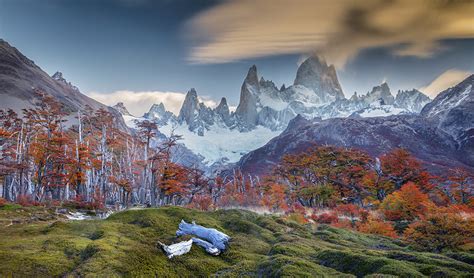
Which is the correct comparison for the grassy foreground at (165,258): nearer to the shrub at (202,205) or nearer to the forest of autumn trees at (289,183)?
the forest of autumn trees at (289,183)

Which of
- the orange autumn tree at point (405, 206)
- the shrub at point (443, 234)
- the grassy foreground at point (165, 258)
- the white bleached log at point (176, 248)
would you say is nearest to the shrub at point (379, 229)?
the shrub at point (443, 234)

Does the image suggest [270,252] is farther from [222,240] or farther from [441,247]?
[441,247]

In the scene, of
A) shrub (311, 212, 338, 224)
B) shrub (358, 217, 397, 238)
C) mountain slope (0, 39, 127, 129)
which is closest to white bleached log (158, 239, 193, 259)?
shrub (358, 217, 397, 238)

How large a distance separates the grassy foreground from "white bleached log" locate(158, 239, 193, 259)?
6.0 inches

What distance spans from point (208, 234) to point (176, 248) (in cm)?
158

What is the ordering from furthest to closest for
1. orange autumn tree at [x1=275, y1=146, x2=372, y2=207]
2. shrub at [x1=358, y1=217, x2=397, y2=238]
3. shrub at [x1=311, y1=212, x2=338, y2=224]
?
orange autumn tree at [x1=275, y1=146, x2=372, y2=207] < shrub at [x1=311, y1=212, x2=338, y2=224] < shrub at [x1=358, y1=217, x2=397, y2=238]

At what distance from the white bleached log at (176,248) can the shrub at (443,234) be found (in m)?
11.6

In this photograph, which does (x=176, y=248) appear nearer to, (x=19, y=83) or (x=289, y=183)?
(x=289, y=183)

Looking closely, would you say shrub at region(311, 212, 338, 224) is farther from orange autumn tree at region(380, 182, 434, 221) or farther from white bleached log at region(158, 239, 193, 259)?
white bleached log at region(158, 239, 193, 259)

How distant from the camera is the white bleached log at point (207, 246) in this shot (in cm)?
958

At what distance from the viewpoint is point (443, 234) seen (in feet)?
51.8

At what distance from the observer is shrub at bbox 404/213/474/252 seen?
50.4 ft

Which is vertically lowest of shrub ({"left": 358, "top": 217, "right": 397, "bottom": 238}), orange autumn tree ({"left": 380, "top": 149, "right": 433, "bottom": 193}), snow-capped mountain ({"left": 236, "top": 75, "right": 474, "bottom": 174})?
shrub ({"left": 358, "top": 217, "right": 397, "bottom": 238})

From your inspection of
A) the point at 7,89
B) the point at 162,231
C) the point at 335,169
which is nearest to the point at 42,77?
the point at 7,89
